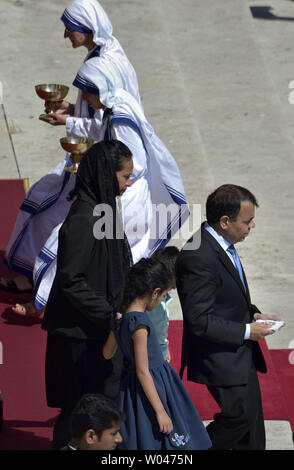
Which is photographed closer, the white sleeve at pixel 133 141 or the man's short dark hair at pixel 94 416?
the man's short dark hair at pixel 94 416

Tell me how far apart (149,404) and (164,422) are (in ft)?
0.40

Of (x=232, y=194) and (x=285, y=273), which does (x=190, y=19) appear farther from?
(x=232, y=194)

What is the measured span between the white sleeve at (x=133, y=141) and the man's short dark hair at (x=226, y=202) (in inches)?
55.8

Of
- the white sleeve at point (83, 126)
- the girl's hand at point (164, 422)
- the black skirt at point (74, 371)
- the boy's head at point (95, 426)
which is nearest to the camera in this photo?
the boy's head at point (95, 426)

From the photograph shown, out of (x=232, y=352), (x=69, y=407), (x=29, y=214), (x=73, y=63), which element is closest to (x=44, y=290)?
(x=29, y=214)

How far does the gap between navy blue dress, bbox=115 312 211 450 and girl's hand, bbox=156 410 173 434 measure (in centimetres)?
6

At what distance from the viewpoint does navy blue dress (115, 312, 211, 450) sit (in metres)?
4.79

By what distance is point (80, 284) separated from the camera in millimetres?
5129

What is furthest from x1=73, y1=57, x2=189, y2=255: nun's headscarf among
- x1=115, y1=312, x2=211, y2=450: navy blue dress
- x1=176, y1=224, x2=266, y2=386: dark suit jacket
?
x1=115, y1=312, x2=211, y2=450: navy blue dress

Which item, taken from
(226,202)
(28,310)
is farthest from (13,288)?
(226,202)

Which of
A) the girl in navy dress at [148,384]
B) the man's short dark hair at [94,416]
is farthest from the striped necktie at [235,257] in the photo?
the man's short dark hair at [94,416]

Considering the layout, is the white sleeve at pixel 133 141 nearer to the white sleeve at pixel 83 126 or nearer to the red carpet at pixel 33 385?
the white sleeve at pixel 83 126

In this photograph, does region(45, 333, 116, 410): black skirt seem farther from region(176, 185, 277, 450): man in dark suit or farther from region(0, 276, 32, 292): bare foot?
region(0, 276, 32, 292): bare foot

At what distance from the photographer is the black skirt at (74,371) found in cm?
534
